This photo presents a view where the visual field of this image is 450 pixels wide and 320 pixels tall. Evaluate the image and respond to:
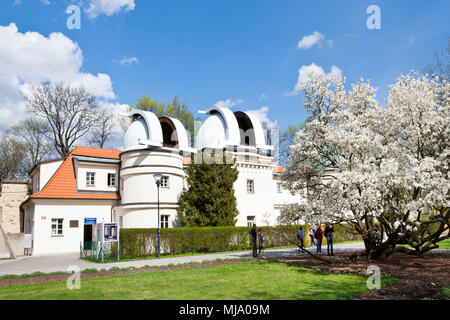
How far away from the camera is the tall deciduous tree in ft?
77.0

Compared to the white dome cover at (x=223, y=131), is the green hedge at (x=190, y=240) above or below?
below

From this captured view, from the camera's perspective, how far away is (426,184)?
439 inches

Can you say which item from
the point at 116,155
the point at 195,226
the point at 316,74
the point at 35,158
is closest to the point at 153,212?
the point at 195,226

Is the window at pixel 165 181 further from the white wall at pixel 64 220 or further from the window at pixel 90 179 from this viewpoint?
the window at pixel 90 179

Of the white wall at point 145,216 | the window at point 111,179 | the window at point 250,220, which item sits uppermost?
the window at point 111,179

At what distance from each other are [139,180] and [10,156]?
1203 inches

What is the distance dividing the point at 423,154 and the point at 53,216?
23.9 m

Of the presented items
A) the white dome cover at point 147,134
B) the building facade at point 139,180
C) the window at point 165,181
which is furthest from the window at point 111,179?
the window at point 165,181

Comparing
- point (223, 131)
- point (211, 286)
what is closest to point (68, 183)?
point (223, 131)

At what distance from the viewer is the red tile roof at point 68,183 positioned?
25.4 meters

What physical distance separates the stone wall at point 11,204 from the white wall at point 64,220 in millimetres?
9848

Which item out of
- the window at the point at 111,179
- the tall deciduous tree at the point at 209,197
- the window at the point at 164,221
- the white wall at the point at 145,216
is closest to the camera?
the tall deciduous tree at the point at 209,197

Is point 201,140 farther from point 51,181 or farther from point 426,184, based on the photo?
point 426,184
